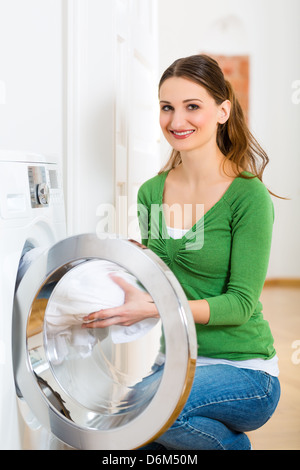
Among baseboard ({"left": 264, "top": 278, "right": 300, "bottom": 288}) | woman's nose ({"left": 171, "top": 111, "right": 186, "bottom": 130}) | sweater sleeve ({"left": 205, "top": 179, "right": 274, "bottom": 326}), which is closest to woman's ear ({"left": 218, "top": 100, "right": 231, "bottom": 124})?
woman's nose ({"left": 171, "top": 111, "right": 186, "bottom": 130})

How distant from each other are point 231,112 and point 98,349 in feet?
2.24

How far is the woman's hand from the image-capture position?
107 cm

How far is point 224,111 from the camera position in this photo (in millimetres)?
1444

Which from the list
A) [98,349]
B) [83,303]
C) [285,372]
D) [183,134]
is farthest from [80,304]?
[285,372]

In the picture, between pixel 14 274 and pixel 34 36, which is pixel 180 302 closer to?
pixel 14 274

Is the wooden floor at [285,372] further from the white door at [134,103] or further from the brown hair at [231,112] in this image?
the brown hair at [231,112]

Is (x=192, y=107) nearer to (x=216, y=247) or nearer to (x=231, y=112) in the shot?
(x=231, y=112)

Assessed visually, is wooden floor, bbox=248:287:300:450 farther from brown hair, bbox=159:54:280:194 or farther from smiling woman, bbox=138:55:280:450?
brown hair, bbox=159:54:280:194

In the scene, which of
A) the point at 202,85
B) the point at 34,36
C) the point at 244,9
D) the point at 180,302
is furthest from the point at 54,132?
the point at 244,9

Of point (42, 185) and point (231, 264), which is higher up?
point (42, 185)

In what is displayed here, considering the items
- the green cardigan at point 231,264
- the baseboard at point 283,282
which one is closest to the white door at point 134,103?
the green cardigan at point 231,264

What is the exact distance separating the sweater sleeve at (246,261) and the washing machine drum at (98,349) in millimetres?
227

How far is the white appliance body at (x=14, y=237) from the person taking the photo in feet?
3.47
